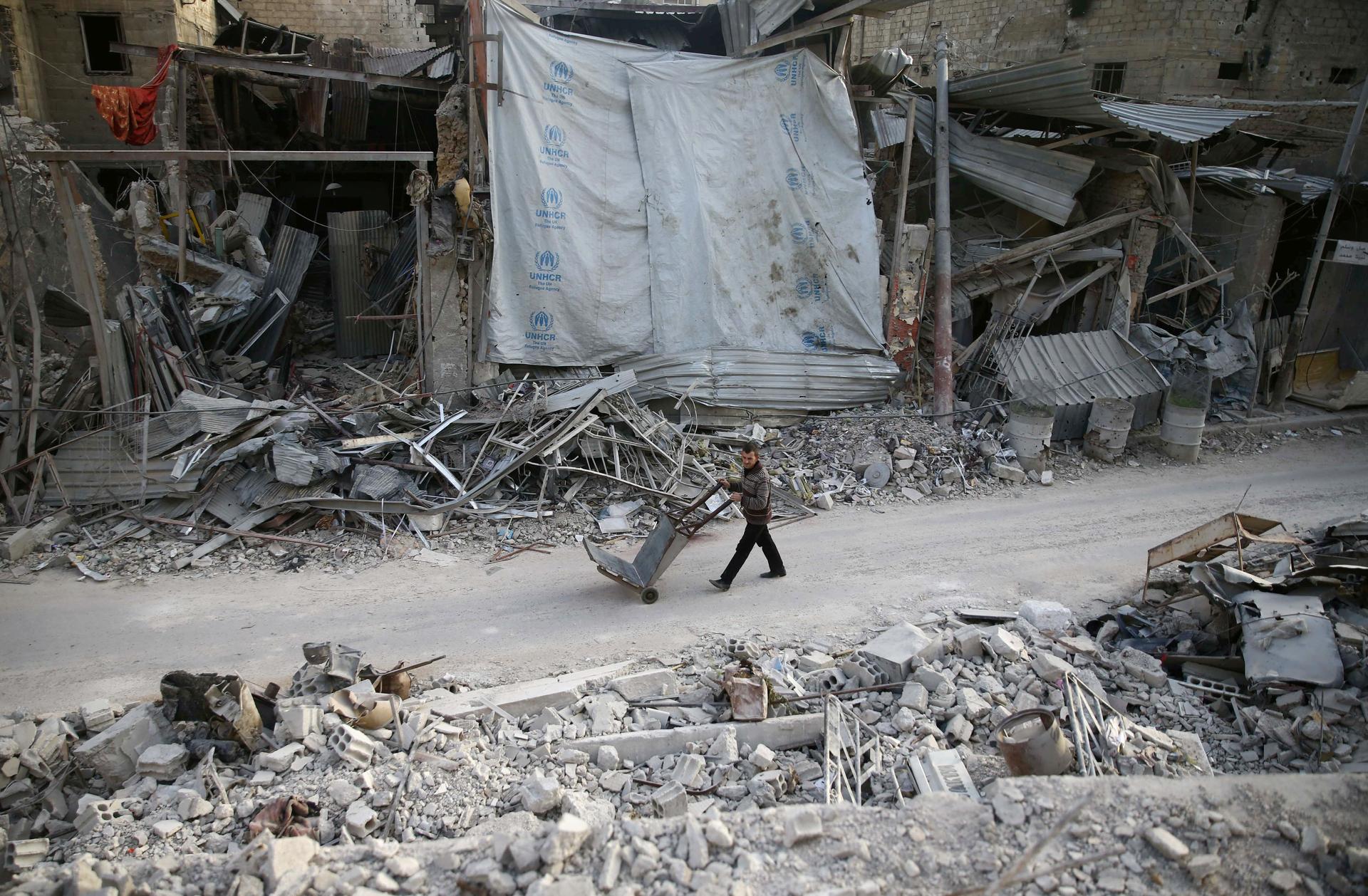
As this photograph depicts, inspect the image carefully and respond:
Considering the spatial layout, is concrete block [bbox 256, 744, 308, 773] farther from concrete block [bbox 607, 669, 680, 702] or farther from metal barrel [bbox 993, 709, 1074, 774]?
metal barrel [bbox 993, 709, 1074, 774]

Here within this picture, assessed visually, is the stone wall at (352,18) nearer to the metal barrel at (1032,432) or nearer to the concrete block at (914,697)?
the metal barrel at (1032,432)

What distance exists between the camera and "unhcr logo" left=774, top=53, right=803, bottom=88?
38.7 ft

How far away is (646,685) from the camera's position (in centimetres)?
600

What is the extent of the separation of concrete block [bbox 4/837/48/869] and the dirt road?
1.63m

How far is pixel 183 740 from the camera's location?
17.7 ft

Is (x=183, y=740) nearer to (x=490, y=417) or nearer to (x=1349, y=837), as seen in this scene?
(x=490, y=417)

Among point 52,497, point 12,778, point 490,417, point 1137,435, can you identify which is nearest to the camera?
point 12,778

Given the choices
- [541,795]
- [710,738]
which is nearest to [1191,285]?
[710,738]

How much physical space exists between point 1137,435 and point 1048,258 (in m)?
3.08

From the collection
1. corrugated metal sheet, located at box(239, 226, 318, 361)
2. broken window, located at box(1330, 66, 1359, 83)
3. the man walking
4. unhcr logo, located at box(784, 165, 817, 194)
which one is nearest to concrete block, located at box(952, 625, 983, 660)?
the man walking

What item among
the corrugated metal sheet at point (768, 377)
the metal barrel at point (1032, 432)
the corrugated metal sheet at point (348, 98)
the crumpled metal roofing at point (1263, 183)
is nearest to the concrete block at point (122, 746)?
the corrugated metal sheet at point (768, 377)

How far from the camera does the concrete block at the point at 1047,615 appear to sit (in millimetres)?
6785

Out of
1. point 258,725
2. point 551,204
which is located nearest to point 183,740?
point 258,725

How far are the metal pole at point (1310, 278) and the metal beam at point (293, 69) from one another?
47.0 feet
